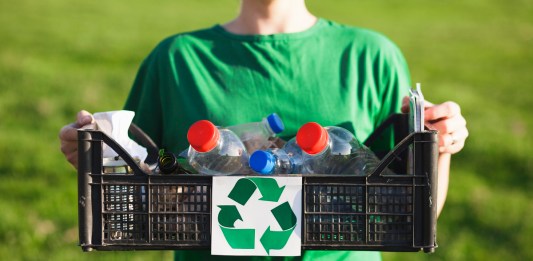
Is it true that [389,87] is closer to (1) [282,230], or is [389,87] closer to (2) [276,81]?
(2) [276,81]

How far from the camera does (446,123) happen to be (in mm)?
2455

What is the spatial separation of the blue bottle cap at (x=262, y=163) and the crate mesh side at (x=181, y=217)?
14 centimetres

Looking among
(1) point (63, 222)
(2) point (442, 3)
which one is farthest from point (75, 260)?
(2) point (442, 3)

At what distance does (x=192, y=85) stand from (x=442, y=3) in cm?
1789

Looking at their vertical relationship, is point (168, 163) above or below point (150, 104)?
below

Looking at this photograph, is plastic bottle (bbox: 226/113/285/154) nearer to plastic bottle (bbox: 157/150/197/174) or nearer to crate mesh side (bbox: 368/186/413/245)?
plastic bottle (bbox: 157/150/197/174)

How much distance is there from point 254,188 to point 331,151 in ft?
1.05

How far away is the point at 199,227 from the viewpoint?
7.04 feet

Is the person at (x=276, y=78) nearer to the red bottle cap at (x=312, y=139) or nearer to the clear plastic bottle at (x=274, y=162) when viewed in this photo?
the clear plastic bottle at (x=274, y=162)

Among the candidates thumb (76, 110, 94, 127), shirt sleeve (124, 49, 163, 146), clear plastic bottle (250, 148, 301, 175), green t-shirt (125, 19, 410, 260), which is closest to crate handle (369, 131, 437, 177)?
clear plastic bottle (250, 148, 301, 175)

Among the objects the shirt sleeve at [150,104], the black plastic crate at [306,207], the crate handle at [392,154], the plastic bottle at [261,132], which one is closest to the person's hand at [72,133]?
the black plastic crate at [306,207]

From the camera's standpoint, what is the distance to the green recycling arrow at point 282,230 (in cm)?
212

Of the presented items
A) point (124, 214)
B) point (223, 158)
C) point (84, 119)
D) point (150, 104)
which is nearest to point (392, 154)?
point (223, 158)

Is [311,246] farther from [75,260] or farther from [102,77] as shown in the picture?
[102,77]
